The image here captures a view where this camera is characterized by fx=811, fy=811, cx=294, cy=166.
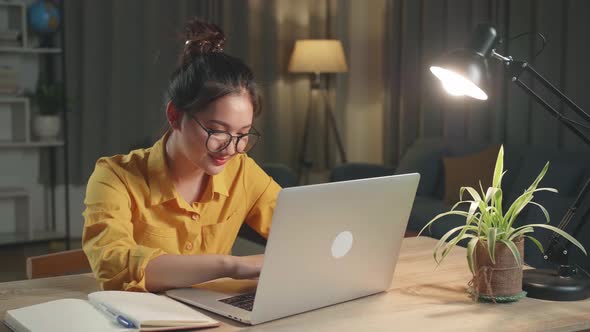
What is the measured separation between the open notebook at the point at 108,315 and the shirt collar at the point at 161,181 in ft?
1.19

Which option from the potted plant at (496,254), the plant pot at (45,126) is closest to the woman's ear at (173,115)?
the potted plant at (496,254)

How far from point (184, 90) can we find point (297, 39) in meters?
4.46

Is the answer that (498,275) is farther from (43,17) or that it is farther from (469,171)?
(43,17)

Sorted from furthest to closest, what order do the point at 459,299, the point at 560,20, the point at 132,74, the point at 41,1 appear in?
the point at 132,74 → the point at 41,1 → the point at 560,20 → the point at 459,299

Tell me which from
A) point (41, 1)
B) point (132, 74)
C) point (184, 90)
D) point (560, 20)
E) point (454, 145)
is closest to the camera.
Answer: point (184, 90)

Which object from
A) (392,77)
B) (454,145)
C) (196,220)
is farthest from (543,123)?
(196,220)

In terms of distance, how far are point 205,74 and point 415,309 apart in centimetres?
66

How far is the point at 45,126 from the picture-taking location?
5.23m

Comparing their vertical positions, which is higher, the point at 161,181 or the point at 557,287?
the point at 161,181

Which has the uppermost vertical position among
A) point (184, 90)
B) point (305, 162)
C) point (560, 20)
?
point (560, 20)

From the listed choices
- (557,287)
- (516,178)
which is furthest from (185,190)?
(516,178)

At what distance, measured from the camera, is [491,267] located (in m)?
1.55

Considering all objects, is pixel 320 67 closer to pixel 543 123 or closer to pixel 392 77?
pixel 392 77

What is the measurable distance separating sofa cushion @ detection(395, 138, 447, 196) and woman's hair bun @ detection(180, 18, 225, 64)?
9.99 ft
